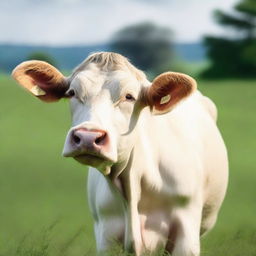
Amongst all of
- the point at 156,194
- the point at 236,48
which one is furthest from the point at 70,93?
the point at 236,48

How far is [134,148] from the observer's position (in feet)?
21.5

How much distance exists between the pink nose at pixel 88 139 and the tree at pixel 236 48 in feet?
152

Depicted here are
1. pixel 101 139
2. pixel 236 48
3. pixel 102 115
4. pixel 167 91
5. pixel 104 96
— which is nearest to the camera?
pixel 101 139

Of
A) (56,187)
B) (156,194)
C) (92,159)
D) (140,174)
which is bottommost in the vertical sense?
(56,187)

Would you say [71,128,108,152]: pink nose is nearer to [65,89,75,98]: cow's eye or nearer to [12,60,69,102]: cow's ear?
[65,89,75,98]: cow's eye

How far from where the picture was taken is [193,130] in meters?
7.39

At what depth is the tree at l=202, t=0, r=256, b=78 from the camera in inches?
2099

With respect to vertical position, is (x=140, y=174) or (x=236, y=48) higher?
(x=140, y=174)

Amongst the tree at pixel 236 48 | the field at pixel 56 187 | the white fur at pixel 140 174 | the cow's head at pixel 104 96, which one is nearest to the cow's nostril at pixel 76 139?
the cow's head at pixel 104 96

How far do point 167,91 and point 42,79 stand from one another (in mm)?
772

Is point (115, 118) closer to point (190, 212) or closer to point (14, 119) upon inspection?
point (190, 212)

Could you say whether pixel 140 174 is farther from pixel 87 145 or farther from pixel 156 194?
pixel 87 145

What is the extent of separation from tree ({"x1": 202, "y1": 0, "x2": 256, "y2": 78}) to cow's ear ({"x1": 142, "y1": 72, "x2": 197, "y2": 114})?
1796 inches

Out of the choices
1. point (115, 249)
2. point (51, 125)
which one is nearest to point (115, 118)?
point (115, 249)
